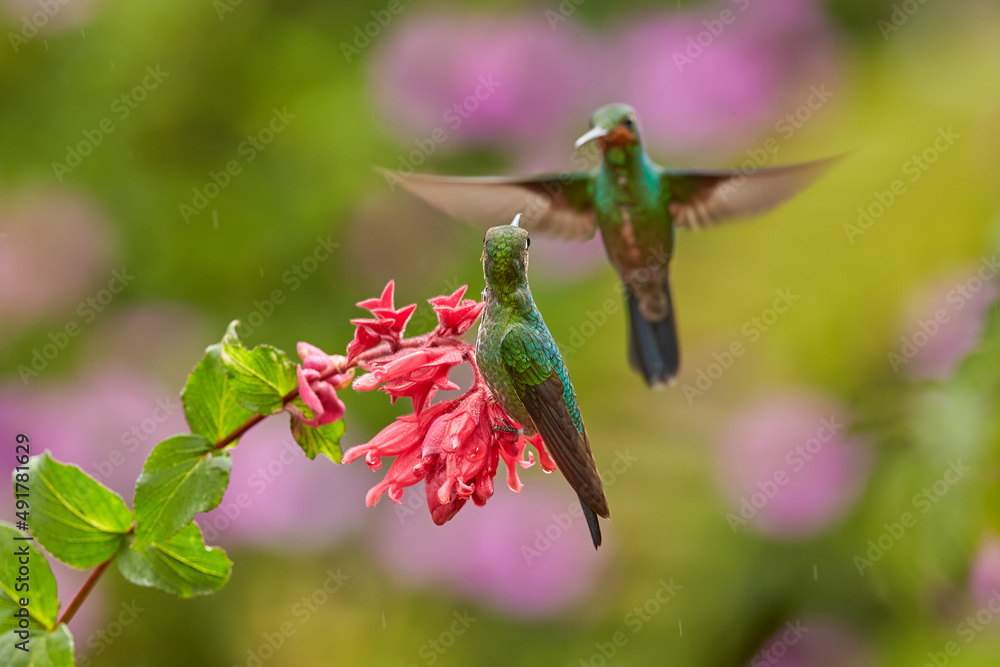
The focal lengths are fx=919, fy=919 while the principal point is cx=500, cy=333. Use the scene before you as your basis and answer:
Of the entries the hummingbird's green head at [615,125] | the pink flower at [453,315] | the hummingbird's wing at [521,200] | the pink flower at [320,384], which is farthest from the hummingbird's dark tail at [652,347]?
the pink flower at [320,384]

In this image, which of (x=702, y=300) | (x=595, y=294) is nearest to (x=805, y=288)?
(x=702, y=300)

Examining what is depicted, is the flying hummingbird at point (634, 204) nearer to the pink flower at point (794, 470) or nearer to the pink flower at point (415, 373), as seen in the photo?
the pink flower at point (415, 373)

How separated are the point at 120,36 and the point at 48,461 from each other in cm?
156

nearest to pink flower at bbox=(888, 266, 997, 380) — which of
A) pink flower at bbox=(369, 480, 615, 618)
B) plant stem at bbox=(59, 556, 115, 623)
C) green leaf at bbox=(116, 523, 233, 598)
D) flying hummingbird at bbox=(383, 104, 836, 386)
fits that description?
flying hummingbird at bbox=(383, 104, 836, 386)

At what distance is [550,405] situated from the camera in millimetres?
784

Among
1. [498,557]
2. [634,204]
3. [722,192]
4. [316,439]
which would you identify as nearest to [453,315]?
[316,439]

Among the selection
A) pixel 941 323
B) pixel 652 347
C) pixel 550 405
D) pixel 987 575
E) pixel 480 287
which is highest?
pixel 550 405

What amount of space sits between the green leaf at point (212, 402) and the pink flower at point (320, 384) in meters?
0.06

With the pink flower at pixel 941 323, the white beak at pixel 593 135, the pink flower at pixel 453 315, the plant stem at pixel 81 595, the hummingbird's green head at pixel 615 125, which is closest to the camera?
the plant stem at pixel 81 595

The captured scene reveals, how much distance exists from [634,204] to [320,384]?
2.16 ft

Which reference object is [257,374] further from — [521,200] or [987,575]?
[987,575]

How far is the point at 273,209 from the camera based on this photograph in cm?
217

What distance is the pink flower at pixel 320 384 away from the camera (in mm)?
762

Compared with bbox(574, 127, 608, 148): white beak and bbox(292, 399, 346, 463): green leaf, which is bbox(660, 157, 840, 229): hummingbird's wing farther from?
bbox(292, 399, 346, 463): green leaf
